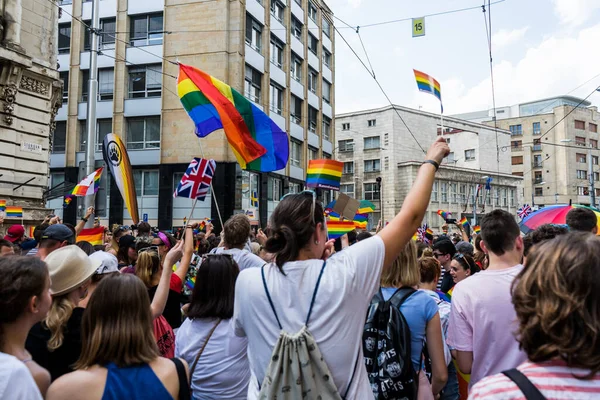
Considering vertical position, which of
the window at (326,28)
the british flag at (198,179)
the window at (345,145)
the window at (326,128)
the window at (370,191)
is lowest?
the british flag at (198,179)

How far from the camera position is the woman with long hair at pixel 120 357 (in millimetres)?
2238

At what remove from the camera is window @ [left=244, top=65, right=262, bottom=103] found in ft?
99.1

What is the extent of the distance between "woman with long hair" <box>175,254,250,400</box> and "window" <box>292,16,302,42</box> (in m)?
35.4

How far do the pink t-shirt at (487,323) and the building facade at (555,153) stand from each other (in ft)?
239

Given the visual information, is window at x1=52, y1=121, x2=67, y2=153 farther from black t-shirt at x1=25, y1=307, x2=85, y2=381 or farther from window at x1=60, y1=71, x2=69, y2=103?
black t-shirt at x1=25, y1=307, x2=85, y2=381

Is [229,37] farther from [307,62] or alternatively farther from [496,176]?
[496,176]

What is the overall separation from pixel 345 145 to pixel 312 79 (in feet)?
64.9

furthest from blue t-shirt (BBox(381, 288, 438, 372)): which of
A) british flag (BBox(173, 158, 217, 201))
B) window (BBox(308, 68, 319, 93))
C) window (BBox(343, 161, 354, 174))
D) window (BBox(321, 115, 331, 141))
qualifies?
window (BBox(343, 161, 354, 174))

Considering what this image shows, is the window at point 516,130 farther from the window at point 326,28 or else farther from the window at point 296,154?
the window at point 296,154

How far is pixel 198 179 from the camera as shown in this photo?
9.88 m

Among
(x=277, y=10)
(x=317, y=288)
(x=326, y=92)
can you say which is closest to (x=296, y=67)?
(x=277, y=10)

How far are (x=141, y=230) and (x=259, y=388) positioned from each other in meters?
6.42

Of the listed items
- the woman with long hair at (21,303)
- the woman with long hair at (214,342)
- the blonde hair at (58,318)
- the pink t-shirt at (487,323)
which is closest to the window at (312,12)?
the woman with long hair at (214,342)

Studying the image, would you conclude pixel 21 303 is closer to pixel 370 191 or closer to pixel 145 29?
pixel 145 29
